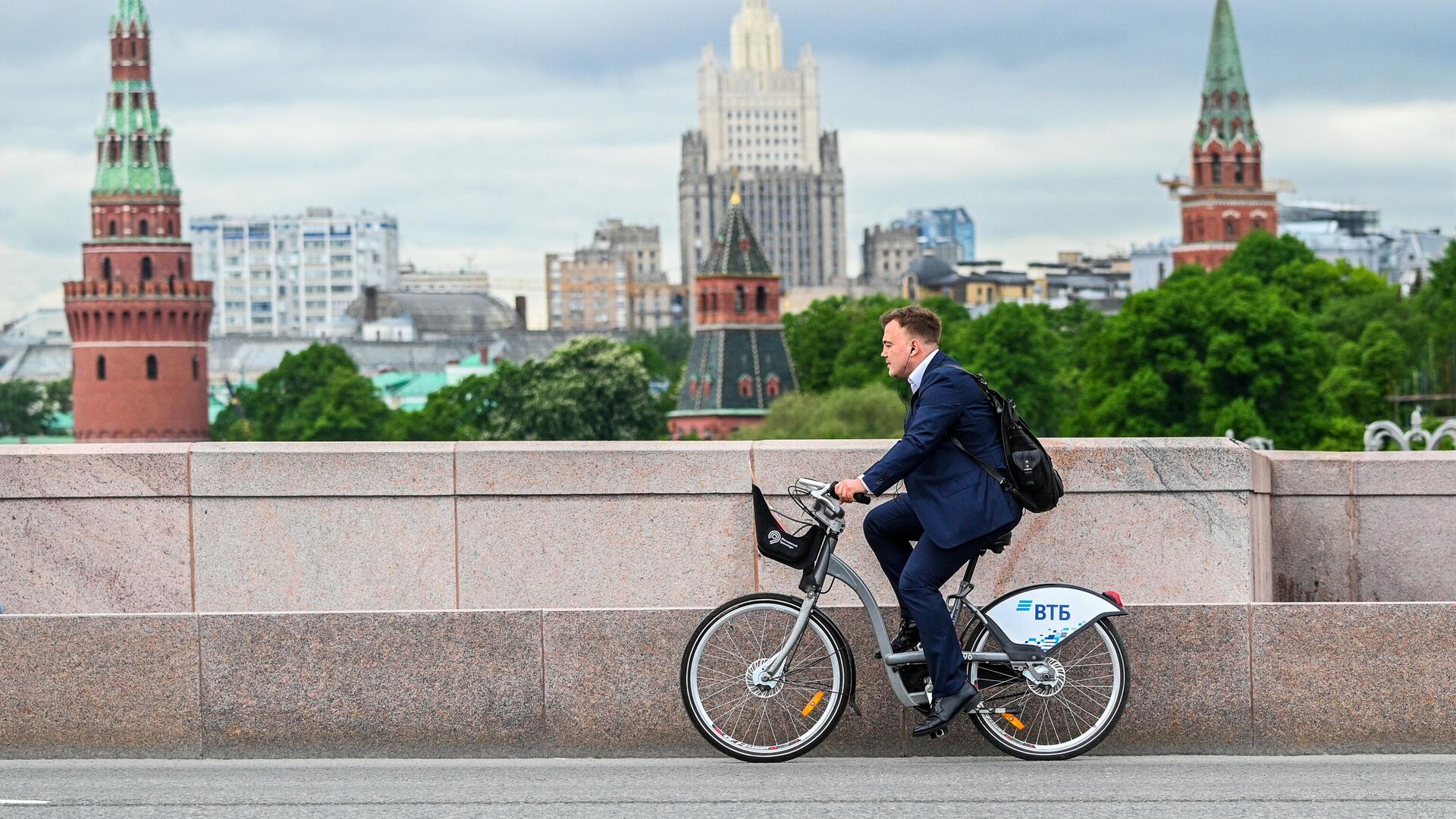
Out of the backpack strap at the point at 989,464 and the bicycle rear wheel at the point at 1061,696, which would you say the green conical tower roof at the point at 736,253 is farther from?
the backpack strap at the point at 989,464

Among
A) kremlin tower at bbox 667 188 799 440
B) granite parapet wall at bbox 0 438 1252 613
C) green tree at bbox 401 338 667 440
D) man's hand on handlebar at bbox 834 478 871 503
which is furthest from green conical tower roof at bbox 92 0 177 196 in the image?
man's hand on handlebar at bbox 834 478 871 503

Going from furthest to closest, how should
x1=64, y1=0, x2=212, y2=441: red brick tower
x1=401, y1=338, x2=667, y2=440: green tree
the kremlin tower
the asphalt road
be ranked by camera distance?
x1=64, y1=0, x2=212, y2=441: red brick tower → the kremlin tower → x1=401, y1=338, x2=667, y2=440: green tree → the asphalt road

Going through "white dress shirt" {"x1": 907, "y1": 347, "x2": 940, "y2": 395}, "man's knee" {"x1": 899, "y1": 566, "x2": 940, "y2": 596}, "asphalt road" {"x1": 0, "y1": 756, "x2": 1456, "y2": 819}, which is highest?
"white dress shirt" {"x1": 907, "y1": 347, "x2": 940, "y2": 395}

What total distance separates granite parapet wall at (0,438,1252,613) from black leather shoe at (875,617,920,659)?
2207 mm

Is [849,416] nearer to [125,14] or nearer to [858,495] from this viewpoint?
[125,14]

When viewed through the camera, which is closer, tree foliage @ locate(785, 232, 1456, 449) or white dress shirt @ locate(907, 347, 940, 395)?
white dress shirt @ locate(907, 347, 940, 395)

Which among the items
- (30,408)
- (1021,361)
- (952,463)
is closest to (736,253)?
(1021,361)

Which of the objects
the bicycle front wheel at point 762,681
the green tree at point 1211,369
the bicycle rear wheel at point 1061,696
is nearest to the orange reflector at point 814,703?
the bicycle front wheel at point 762,681

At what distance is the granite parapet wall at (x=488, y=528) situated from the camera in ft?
A: 42.0

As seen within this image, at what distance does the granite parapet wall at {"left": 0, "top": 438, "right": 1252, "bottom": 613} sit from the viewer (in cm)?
1279

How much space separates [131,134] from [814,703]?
13888cm

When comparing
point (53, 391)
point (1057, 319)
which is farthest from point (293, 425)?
Answer: point (53, 391)

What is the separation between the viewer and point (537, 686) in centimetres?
1124

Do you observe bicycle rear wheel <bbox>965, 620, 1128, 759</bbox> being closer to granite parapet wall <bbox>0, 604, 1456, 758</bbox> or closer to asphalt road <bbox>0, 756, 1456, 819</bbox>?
asphalt road <bbox>0, 756, 1456, 819</bbox>
